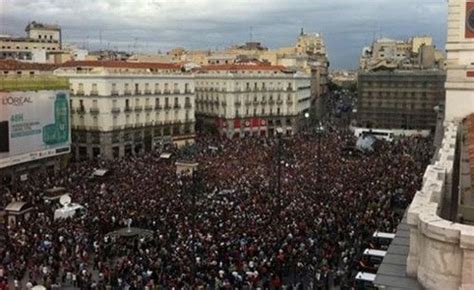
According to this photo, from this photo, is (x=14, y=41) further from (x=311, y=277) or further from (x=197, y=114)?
(x=311, y=277)

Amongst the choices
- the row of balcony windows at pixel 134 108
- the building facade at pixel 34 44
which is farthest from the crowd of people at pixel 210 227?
the building facade at pixel 34 44

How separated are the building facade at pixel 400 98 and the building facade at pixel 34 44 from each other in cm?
4043

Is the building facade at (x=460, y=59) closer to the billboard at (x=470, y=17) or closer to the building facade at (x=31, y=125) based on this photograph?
the billboard at (x=470, y=17)

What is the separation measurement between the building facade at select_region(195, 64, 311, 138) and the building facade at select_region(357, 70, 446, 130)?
8305 millimetres

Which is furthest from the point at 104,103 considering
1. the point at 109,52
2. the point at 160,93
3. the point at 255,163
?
the point at 109,52

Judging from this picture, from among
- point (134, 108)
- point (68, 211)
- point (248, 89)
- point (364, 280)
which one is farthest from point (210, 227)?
point (248, 89)

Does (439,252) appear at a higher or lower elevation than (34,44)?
lower

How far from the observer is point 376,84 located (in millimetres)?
72438

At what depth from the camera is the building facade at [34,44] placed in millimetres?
83438

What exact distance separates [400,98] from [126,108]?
106 ft

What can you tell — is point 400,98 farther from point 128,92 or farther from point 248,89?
point 128,92

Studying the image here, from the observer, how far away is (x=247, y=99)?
228ft

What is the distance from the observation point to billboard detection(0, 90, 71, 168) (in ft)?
122

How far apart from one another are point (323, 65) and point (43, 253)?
9281 centimetres
